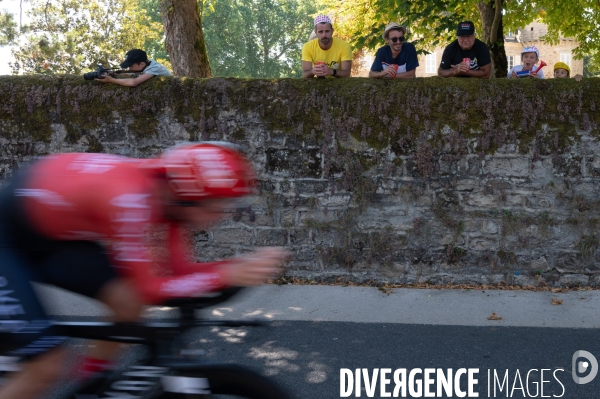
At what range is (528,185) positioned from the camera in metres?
7.00

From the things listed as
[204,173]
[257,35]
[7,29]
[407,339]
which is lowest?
[407,339]

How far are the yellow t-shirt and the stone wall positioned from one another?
526 mm

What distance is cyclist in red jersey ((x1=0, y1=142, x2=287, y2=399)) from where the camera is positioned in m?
2.41

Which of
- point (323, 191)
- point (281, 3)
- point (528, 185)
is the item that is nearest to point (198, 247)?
point (323, 191)

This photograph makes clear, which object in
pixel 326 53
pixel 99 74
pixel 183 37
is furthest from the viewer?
pixel 183 37

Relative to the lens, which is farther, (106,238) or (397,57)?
(397,57)

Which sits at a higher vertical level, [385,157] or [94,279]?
[385,157]

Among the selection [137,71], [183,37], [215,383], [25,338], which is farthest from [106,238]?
[183,37]

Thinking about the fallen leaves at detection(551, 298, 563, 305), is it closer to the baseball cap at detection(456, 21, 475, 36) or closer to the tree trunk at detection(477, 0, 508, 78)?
the baseball cap at detection(456, 21, 475, 36)

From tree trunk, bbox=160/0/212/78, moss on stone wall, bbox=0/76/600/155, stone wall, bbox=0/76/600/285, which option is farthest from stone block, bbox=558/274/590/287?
tree trunk, bbox=160/0/212/78

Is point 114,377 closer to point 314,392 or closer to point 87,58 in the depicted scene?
point 314,392

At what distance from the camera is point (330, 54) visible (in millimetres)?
7746

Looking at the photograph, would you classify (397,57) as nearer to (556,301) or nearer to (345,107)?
(345,107)

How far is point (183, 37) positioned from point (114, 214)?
8557 mm
